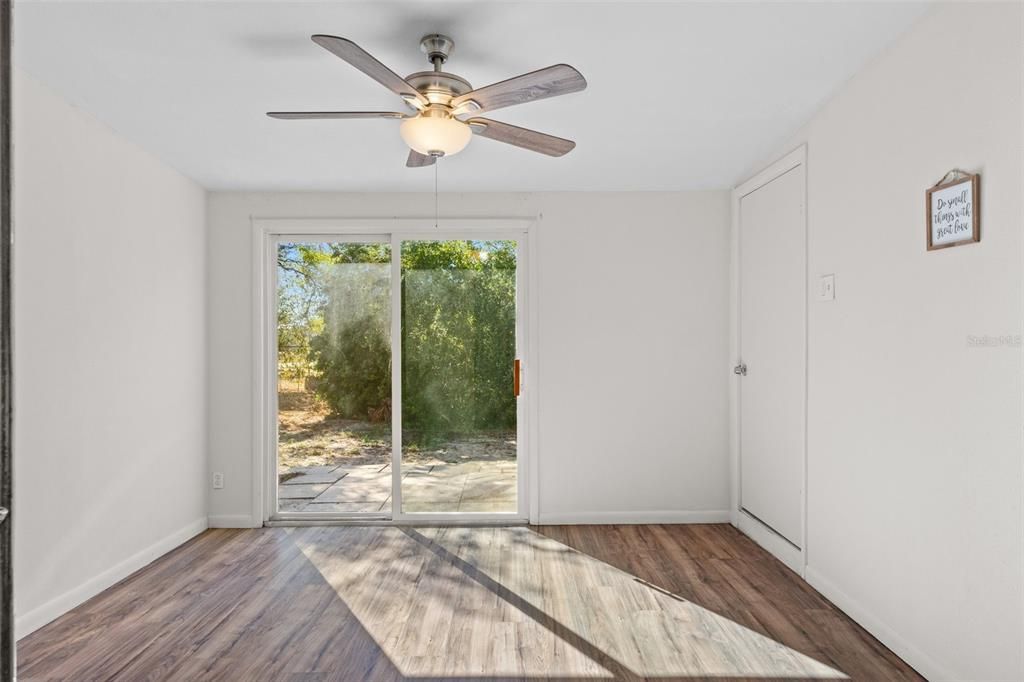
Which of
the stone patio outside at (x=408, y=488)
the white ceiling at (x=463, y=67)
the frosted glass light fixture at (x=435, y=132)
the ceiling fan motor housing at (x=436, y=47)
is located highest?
the white ceiling at (x=463, y=67)


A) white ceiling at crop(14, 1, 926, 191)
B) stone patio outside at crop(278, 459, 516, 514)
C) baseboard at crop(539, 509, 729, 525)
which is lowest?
baseboard at crop(539, 509, 729, 525)

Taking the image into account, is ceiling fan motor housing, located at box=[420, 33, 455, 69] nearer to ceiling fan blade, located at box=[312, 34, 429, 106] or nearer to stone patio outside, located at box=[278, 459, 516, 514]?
ceiling fan blade, located at box=[312, 34, 429, 106]

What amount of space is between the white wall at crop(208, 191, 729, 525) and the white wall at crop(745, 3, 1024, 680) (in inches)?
45.9

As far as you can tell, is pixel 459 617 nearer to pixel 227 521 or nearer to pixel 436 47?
pixel 227 521

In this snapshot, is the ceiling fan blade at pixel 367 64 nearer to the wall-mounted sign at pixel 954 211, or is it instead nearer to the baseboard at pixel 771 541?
the wall-mounted sign at pixel 954 211

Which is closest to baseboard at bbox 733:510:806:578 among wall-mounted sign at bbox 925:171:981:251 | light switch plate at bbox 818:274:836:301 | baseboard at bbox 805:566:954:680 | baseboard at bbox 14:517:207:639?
baseboard at bbox 805:566:954:680

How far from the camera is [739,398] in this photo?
12.8 feet

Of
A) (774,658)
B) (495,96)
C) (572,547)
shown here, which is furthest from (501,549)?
(495,96)

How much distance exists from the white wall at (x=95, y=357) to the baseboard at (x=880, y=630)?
3519mm

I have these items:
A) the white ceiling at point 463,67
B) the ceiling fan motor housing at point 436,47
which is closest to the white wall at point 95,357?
the white ceiling at point 463,67

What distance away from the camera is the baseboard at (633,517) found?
3988mm

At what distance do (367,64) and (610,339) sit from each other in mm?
2658

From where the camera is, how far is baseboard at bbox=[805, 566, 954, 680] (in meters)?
2.06

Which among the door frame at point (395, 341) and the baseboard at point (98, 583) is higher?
the door frame at point (395, 341)
